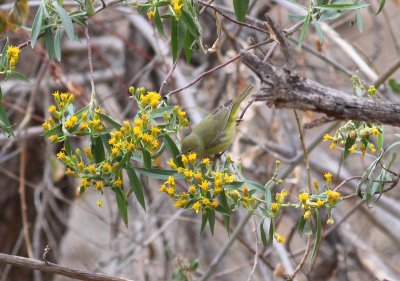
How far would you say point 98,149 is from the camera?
183cm

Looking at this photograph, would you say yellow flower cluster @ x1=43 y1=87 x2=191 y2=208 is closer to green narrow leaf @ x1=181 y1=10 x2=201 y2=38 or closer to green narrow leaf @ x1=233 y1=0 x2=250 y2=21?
green narrow leaf @ x1=181 y1=10 x2=201 y2=38

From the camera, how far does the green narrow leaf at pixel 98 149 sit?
182 centimetres

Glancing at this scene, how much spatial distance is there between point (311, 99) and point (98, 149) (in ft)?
1.99

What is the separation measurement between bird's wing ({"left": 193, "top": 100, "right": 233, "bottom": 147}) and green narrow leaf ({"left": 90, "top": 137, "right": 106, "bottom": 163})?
1.22ft

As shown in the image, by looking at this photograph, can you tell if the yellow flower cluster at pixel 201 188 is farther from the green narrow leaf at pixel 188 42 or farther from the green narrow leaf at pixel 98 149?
the green narrow leaf at pixel 188 42

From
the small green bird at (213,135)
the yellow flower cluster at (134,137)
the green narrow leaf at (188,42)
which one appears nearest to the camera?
the yellow flower cluster at (134,137)

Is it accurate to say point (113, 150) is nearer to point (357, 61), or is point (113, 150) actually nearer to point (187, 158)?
point (187, 158)

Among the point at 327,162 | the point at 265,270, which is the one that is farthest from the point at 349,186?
the point at 265,270

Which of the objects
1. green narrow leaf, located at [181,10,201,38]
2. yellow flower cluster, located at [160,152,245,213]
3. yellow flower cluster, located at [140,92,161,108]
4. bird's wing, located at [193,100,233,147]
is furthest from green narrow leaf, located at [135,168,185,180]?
green narrow leaf, located at [181,10,201,38]

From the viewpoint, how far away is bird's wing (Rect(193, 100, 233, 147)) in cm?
209

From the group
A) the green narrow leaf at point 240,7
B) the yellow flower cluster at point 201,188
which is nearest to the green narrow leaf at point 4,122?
the yellow flower cluster at point 201,188

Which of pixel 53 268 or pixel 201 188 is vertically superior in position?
pixel 201 188

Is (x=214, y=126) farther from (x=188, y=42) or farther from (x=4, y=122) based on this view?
(x=4, y=122)

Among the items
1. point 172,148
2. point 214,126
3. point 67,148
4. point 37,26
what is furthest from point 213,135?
point 37,26
